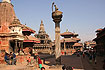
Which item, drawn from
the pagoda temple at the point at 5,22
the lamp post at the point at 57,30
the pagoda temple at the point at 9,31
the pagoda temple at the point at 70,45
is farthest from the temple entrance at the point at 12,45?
the pagoda temple at the point at 70,45

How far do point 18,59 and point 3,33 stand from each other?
5524 millimetres

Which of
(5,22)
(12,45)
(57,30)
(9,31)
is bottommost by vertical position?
(12,45)

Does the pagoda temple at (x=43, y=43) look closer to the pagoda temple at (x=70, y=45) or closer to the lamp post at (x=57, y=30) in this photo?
the pagoda temple at (x=70, y=45)

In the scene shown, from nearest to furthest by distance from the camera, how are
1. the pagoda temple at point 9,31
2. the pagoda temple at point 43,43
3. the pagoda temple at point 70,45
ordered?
the pagoda temple at point 9,31
the pagoda temple at point 70,45
the pagoda temple at point 43,43

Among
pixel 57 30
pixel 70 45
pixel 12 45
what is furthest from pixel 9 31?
pixel 70 45

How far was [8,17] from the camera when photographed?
781 inches

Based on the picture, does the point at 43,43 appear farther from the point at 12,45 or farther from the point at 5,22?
the point at 12,45

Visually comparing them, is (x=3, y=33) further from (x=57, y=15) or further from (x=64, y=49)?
(x=64, y=49)

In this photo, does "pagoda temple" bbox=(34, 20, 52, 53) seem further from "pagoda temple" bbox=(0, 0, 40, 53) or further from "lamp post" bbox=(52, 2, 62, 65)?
"lamp post" bbox=(52, 2, 62, 65)

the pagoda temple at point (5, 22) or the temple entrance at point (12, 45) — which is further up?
the pagoda temple at point (5, 22)

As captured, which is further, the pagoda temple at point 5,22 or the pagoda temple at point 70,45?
the pagoda temple at point 70,45

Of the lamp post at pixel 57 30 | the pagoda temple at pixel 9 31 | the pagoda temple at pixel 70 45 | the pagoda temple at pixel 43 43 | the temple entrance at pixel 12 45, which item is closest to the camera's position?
the lamp post at pixel 57 30

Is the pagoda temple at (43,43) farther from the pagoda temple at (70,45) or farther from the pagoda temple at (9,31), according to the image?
the pagoda temple at (9,31)

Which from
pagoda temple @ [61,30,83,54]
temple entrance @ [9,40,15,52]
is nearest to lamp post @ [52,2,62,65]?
temple entrance @ [9,40,15,52]
